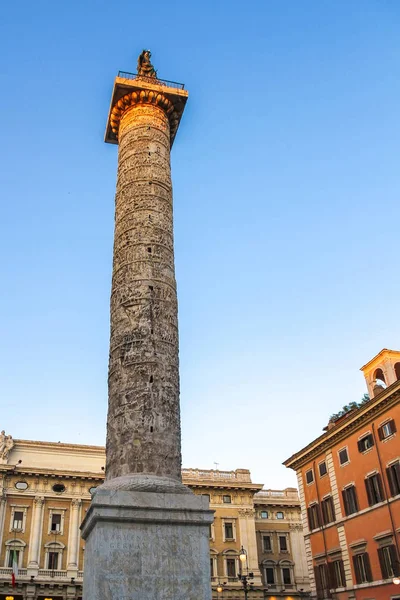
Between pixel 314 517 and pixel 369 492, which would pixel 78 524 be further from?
pixel 369 492

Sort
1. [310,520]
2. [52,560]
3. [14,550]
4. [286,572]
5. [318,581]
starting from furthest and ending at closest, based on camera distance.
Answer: [286,572] → [52,560] → [14,550] → [310,520] → [318,581]

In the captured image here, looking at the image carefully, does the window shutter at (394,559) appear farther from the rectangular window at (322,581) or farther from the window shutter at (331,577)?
the rectangular window at (322,581)

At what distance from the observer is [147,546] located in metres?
7.54

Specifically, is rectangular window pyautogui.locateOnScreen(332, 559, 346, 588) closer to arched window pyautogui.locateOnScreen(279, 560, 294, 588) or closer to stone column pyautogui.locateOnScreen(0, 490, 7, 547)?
arched window pyautogui.locateOnScreen(279, 560, 294, 588)

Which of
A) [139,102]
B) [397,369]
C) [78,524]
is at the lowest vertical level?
[78,524]

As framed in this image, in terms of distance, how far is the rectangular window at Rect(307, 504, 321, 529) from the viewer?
87.9 feet

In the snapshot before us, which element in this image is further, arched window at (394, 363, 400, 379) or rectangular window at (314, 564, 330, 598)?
arched window at (394, 363, 400, 379)

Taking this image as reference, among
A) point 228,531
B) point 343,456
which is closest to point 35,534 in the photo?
point 228,531

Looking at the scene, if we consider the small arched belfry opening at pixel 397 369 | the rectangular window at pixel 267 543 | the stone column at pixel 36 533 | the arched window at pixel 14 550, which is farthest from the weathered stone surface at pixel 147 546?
the rectangular window at pixel 267 543

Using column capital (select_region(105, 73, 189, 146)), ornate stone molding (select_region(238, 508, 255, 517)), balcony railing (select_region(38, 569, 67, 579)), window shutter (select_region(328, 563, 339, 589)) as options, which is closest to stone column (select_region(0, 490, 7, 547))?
balcony railing (select_region(38, 569, 67, 579))

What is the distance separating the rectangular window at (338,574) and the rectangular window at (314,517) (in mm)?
2172

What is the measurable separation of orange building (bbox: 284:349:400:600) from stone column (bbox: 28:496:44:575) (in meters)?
16.8

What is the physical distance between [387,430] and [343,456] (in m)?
3.72

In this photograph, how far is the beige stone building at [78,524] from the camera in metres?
34.6
